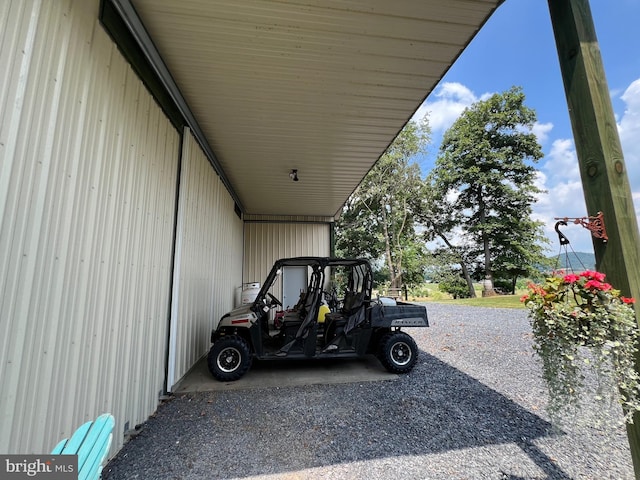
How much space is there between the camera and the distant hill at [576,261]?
1.35 m

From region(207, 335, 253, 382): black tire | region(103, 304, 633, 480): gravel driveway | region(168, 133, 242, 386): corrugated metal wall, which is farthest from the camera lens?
region(207, 335, 253, 382): black tire

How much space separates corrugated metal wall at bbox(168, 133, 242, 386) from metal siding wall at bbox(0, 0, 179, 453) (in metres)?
0.71

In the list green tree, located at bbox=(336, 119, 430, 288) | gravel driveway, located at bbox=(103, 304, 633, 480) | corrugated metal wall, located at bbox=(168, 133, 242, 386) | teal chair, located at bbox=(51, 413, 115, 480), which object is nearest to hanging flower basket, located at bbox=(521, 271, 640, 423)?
gravel driveway, located at bbox=(103, 304, 633, 480)

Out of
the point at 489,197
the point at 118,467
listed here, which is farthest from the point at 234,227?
the point at 489,197

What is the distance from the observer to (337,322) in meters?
3.70

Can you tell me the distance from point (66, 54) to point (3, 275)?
122 centimetres

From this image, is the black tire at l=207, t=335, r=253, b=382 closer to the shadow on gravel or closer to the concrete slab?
the concrete slab

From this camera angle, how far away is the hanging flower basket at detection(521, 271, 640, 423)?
45.2 inches

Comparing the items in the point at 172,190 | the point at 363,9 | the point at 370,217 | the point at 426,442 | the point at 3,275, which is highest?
the point at 370,217

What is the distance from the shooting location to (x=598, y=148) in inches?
51.1

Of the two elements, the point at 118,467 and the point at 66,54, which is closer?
the point at 66,54

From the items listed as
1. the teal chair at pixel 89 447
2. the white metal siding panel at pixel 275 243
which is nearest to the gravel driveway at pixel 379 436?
the teal chair at pixel 89 447

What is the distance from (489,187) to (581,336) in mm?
16571

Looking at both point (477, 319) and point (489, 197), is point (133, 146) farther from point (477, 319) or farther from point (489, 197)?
point (489, 197)
